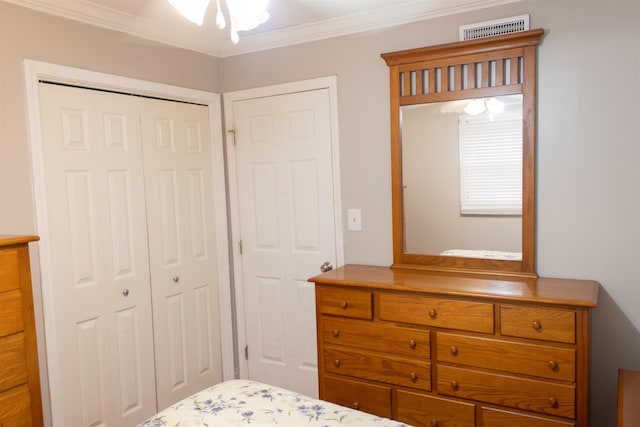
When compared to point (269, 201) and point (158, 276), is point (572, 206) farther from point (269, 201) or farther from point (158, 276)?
point (158, 276)

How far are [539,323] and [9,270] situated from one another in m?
2.07

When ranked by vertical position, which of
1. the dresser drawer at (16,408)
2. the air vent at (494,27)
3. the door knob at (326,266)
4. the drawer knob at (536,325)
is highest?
the air vent at (494,27)

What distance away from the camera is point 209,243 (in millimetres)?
3293

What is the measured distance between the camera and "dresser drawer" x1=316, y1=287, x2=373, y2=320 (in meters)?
2.47

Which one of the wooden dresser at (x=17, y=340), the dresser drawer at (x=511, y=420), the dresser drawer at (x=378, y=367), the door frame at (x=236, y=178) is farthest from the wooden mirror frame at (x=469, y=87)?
the wooden dresser at (x=17, y=340)

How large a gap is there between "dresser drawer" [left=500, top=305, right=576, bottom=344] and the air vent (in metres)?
1.33

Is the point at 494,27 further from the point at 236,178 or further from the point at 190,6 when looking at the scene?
the point at 236,178

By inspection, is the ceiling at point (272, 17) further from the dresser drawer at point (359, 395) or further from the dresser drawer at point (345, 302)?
the dresser drawer at point (359, 395)

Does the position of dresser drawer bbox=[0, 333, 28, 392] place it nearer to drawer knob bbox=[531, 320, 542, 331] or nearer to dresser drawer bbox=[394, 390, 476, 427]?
dresser drawer bbox=[394, 390, 476, 427]

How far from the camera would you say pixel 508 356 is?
2.14 m

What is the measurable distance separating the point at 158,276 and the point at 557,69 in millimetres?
2413

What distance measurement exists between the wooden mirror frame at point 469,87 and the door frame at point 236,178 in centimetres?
37

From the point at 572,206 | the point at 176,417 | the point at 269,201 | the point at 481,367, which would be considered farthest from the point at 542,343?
the point at 269,201

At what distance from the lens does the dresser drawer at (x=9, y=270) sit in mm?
1784
